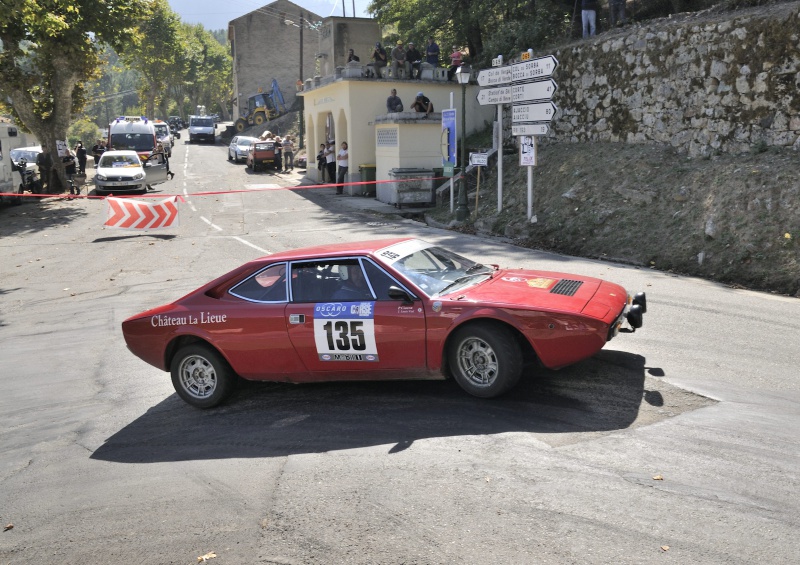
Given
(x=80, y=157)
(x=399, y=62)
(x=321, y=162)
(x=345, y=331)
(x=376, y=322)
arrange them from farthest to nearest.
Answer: (x=80, y=157) → (x=321, y=162) → (x=399, y=62) → (x=345, y=331) → (x=376, y=322)

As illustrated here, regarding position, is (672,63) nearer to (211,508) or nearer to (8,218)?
(211,508)

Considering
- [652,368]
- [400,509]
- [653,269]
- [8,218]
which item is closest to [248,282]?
[400,509]

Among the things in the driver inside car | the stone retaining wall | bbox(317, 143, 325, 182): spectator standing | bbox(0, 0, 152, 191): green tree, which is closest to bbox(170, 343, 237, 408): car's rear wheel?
the driver inside car

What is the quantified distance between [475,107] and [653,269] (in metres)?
17.2

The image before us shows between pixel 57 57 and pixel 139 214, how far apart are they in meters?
11.3

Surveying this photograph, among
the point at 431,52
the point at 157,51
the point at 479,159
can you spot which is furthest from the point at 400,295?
the point at 157,51

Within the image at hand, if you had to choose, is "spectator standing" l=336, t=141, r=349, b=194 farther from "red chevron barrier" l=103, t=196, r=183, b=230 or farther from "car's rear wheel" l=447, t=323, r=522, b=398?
"car's rear wheel" l=447, t=323, r=522, b=398

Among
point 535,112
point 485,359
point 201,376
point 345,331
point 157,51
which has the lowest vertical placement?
point 201,376

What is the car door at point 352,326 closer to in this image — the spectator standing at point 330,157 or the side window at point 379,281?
the side window at point 379,281

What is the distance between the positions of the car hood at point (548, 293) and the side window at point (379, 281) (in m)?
0.59

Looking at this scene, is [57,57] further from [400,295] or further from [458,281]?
[400,295]

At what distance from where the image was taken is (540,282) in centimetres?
706

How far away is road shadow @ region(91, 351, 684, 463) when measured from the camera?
593 centimetres

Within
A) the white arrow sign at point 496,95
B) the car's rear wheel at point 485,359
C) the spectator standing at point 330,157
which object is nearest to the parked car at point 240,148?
the spectator standing at point 330,157
